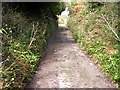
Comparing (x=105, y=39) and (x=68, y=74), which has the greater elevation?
(x=105, y=39)

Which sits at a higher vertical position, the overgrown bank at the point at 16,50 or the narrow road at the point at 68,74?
the overgrown bank at the point at 16,50

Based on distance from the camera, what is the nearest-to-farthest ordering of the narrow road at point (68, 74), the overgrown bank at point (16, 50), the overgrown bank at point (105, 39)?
the overgrown bank at point (16, 50) → the narrow road at point (68, 74) → the overgrown bank at point (105, 39)

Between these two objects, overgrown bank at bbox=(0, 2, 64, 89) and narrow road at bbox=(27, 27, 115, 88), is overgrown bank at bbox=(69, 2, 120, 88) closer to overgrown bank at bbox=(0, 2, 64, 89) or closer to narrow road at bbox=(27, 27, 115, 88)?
narrow road at bbox=(27, 27, 115, 88)

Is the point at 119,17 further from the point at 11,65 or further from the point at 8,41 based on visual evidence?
the point at 11,65

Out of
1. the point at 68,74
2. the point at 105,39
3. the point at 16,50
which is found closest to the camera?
the point at 16,50

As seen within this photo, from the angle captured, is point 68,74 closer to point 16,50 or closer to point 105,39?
point 16,50

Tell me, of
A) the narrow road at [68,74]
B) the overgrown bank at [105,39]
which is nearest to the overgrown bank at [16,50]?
the narrow road at [68,74]

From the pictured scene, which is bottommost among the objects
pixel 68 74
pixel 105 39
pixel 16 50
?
pixel 68 74

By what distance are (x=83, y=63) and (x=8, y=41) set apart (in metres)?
4.18

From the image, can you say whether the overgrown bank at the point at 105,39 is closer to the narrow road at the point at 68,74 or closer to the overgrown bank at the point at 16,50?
the narrow road at the point at 68,74

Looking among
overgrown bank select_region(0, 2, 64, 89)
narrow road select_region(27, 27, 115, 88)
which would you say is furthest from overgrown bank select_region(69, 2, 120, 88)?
overgrown bank select_region(0, 2, 64, 89)

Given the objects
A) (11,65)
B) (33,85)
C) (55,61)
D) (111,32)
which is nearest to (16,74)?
(11,65)

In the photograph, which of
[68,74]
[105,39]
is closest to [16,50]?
[68,74]

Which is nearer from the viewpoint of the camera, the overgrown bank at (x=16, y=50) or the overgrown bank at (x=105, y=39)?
the overgrown bank at (x=16, y=50)
